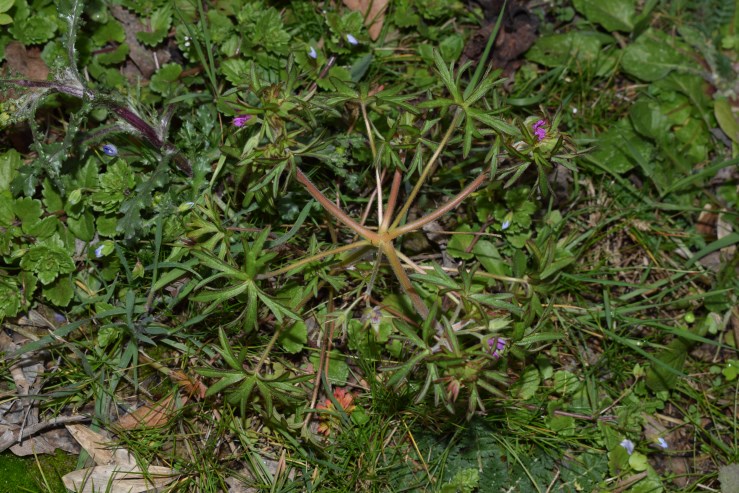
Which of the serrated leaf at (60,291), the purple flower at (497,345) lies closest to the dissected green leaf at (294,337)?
the purple flower at (497,345)

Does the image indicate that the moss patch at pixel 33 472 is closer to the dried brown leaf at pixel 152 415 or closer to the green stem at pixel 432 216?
the dried brown leaf at pixel 152 415

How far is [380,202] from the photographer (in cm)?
317

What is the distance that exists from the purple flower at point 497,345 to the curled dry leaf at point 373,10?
180 centimetres

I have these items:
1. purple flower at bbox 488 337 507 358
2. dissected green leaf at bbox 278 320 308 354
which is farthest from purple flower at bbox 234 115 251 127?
purple flower at bbox 488 337 507 358

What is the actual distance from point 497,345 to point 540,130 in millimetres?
888

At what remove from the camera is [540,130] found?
289cm

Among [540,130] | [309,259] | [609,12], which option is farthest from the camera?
[609,12]

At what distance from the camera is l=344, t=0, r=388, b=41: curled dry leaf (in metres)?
3.82

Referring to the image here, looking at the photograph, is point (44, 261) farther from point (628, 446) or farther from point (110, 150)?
point (628, 446)

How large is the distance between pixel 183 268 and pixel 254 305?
0.54 m

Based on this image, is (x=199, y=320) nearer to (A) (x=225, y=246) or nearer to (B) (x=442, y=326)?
(A) (x=225, y=246)

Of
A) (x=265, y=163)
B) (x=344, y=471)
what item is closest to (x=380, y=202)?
(x=265, y=163)

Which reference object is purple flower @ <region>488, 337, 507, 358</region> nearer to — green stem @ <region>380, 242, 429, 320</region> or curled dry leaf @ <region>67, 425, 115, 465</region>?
green stem @ <region>380, 242, 429, 320</region>

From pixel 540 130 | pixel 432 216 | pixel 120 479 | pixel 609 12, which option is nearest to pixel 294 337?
pixel 432 216
